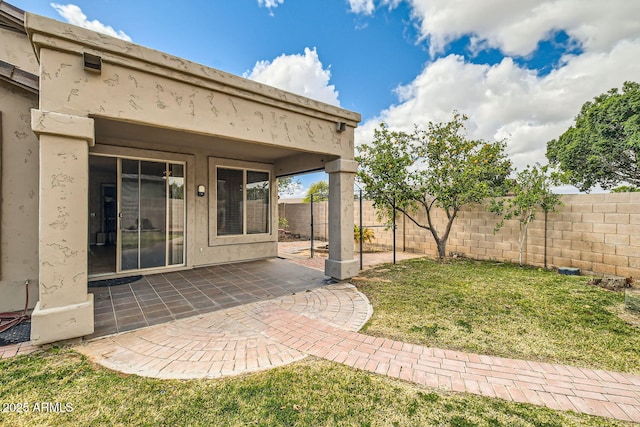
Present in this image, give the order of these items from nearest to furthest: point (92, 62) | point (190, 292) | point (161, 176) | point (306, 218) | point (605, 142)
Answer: point (92, 62)
point (190, 292)
point (161, 176)
point (306, 218)
point (605, 142)

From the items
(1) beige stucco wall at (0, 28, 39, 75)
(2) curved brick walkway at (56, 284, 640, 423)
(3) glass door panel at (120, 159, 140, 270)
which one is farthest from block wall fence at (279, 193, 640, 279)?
(1) beige stucco wall at (0, 28, 39, 75)

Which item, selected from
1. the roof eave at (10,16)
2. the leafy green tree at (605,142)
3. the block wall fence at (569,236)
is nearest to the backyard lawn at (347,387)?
the block wall fence at (569,236)

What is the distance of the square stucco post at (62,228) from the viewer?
2.99 metres

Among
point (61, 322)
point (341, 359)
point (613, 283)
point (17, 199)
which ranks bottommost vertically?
point (341, 359)

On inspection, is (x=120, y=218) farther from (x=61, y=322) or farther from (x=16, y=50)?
(x=61, y=322)

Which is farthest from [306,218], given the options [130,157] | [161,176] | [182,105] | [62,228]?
[62,228]

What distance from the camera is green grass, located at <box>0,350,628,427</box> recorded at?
2.04 metres

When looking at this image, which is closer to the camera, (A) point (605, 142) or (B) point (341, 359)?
(B) point (341, 359)

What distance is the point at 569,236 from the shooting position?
6777 millimetres

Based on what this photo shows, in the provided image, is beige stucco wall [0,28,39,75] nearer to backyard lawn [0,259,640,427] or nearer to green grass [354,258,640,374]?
backyard lawn [0,259,640,427]

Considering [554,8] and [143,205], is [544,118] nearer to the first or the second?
[554,8]

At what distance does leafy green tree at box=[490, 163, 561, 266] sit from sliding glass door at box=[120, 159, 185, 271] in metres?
8.53

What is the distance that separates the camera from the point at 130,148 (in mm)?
6086

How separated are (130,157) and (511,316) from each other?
25.8 ft
